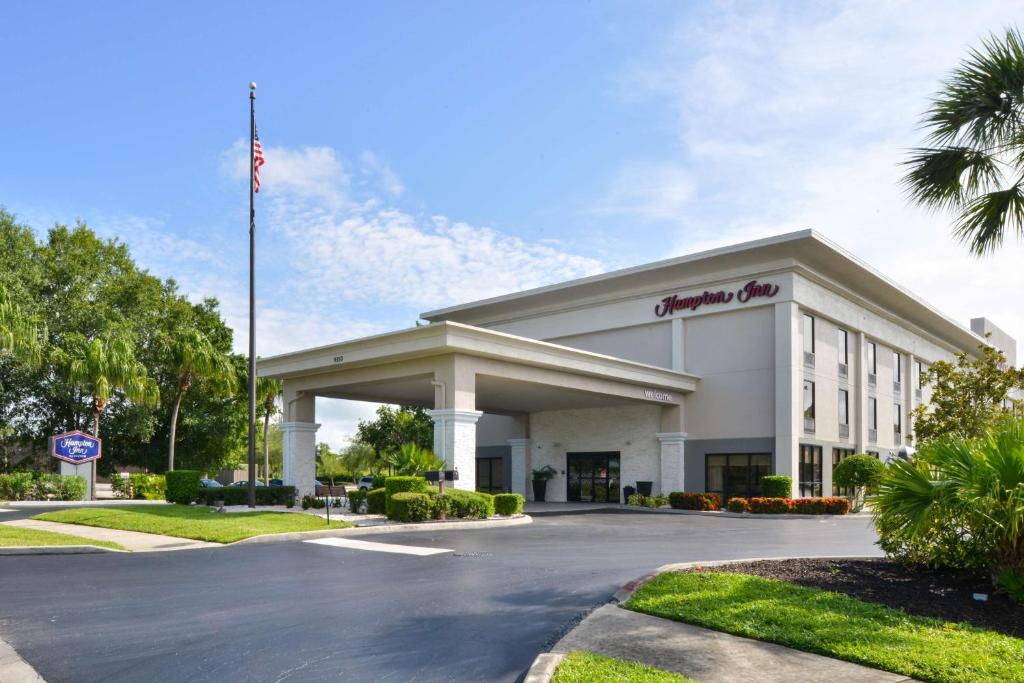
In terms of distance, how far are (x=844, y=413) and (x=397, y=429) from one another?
29312 mm

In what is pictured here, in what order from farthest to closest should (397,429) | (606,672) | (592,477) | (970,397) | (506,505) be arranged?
(397,429)
(592,477)
(970,397)
(506,505)
(606,672)

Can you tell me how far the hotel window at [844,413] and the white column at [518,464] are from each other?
577 inches

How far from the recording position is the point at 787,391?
33.5m

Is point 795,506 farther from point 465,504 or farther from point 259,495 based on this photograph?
point 259,495

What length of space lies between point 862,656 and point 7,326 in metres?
32.6

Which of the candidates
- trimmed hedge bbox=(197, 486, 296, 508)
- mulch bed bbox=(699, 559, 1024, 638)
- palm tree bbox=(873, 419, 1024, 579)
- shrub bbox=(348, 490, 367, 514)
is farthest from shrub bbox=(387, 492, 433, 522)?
palm tree bbox=(873, 419, 1024, 579)

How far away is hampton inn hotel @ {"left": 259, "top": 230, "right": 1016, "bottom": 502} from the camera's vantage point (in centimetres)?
2942

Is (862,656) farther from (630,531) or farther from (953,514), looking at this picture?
(630,531)

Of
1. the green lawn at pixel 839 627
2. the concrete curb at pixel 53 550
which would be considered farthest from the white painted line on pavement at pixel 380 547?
the green lawn at pixel 839 627

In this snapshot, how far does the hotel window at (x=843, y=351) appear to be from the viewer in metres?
38.3

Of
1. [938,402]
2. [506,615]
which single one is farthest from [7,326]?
[938,402]

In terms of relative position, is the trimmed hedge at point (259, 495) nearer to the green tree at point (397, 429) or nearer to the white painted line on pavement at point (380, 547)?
the white painted line on pavement at point (380, 547)

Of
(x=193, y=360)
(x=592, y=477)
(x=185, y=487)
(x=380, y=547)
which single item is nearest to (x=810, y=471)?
(x=592, y=477)

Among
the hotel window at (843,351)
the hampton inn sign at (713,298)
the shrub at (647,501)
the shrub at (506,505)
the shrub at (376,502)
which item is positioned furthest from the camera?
the hotel window at (843,351)
